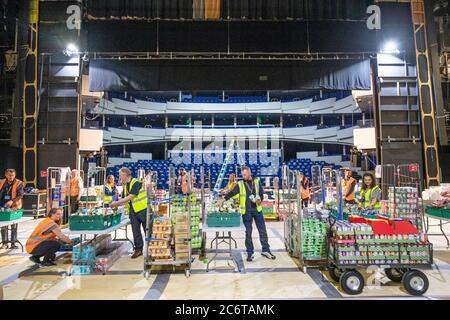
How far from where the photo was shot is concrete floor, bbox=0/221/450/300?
4.38 metres

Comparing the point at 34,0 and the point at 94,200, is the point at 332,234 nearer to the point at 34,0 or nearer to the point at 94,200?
the point at 94,200

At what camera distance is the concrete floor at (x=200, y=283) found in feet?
14.4

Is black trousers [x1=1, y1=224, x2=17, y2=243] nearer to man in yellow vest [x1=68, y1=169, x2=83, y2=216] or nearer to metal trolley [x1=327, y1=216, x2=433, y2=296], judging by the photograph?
man in yellow vest [x1=68, y1=169, x2=83, y2=216]

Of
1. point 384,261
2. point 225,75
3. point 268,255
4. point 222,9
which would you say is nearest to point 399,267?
point 384,261

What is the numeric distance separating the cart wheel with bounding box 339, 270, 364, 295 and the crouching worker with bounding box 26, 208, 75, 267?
4478 millimetres

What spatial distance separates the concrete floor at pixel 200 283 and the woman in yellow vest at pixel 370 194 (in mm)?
1408

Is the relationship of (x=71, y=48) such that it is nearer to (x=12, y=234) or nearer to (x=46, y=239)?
(x=12, y=234)

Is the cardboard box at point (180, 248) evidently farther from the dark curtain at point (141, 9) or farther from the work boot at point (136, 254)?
the dark curtain at point (141, 9)

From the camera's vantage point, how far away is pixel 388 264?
4352mm

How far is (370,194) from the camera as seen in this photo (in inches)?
251

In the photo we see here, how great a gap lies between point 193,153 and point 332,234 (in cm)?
2464

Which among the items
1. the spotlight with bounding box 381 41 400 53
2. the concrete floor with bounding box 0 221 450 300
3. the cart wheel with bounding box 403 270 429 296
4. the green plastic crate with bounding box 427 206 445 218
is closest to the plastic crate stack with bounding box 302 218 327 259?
the concrete floor with bounding box 0 221 450 300

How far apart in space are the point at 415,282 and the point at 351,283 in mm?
831

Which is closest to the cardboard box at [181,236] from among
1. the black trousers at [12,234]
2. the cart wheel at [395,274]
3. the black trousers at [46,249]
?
the black trousers at [46,249]
